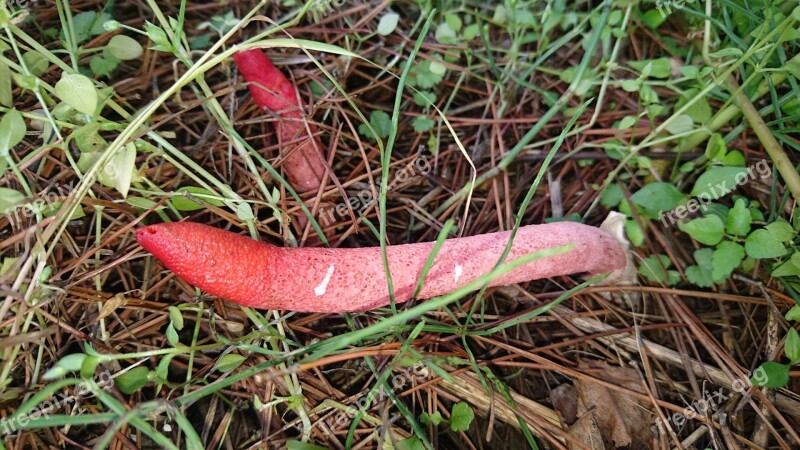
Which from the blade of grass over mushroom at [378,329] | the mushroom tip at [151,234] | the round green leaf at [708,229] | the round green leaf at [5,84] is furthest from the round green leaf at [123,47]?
the round green leaf at [708,229]

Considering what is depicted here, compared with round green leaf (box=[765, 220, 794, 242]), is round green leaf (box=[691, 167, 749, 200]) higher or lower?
higher

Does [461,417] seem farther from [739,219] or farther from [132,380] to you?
[739,219]

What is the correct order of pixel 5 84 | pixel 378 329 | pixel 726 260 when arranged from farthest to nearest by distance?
pixel 726 260
pixel 5 84
pixel 378 329

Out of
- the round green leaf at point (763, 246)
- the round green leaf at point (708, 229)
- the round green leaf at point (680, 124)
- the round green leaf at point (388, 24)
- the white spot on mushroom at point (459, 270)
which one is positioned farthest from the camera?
the round green leaf at point (388, 24)

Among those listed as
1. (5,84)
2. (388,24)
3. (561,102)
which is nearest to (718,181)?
(561,102)

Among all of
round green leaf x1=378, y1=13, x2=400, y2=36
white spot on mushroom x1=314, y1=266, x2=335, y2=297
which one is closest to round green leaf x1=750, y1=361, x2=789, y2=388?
white spot on mushroom x1=314, y1=266, x2=335, y2=297

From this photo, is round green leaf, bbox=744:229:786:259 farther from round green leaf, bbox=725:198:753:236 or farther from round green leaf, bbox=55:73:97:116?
round green leaf, bbox=55:73:97:116

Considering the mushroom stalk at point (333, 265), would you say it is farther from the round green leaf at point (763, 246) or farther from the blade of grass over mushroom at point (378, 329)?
the round green leaf at point (763, 246)
